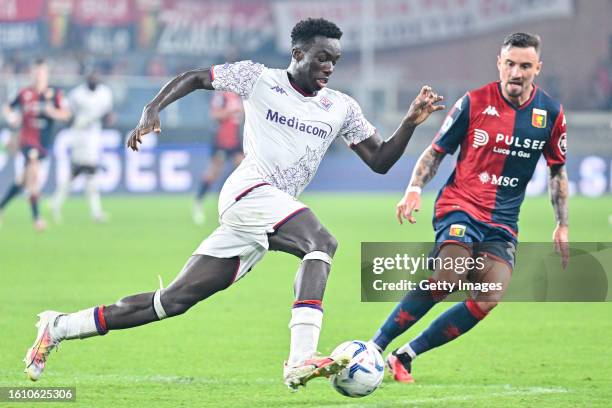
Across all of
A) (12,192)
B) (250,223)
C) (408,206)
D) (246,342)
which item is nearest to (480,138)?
(408,206)

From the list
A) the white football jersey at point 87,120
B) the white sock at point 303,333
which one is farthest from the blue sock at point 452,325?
the white football jersey at point 87,120

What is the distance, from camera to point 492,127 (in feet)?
23.5

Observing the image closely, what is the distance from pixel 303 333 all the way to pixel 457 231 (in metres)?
1.59

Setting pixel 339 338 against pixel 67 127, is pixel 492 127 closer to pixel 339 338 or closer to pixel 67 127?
pixel 339 338

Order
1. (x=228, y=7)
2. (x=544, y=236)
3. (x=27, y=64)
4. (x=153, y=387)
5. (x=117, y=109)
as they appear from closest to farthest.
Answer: (x=153, y=387) < (x=544, y=236) < (x=117, y=109) < (x=27, y=64) < (x=228, y=7)

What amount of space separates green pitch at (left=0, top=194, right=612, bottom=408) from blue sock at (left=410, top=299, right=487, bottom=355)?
0.75ft

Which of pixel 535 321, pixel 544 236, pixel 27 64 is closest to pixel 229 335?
pixel 535 321

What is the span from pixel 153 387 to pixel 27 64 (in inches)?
1068

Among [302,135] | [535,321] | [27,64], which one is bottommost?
[535,321]

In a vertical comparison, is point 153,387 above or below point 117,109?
below

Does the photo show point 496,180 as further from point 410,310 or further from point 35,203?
point 35,203

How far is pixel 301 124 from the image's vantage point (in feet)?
21.1

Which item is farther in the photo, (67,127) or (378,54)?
(378,54)

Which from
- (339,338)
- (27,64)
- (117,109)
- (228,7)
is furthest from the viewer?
(228,7)
